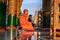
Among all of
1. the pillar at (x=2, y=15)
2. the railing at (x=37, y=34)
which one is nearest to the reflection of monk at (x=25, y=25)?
the railing at (x=37, y=34)

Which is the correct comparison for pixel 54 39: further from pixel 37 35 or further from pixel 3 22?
pixel 3 22

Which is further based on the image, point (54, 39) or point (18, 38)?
point (18, 38)

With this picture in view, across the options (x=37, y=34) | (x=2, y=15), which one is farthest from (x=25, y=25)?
(x=2, y=15)

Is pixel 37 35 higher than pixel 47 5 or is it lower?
lower

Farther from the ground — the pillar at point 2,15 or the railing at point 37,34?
the pillar at point 2,15

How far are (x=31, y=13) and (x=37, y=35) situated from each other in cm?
30

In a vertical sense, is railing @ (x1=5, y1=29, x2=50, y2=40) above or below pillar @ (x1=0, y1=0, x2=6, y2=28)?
below

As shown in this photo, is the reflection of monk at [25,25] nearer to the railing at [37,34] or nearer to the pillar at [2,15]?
the railing at [37,34]

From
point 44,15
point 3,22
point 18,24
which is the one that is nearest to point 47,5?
point 44,15

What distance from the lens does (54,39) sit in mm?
2221

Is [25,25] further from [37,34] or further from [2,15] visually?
[2,15]

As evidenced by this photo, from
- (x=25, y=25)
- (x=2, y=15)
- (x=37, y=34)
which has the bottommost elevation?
(x=37, y=34)

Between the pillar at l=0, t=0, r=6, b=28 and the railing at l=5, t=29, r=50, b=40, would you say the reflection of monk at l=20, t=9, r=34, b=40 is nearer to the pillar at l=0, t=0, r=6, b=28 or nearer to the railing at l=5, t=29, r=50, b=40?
the railing at l=5, t=29, r=50, b=40

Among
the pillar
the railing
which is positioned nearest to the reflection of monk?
the railing
